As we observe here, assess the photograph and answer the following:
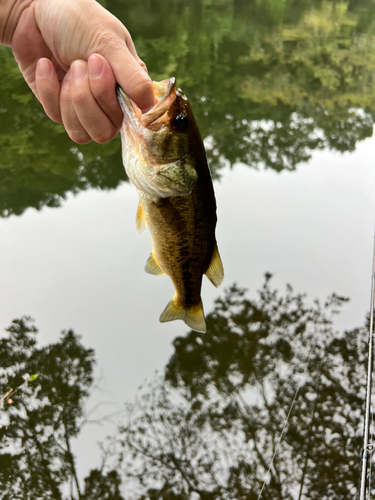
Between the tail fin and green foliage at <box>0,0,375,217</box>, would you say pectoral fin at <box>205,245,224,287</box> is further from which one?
green foliage at <box>0,0,375,217</box>

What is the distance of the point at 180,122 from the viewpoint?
130 cm

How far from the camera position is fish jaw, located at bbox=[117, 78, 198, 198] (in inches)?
51.1

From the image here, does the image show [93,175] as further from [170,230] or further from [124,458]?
[170,230]

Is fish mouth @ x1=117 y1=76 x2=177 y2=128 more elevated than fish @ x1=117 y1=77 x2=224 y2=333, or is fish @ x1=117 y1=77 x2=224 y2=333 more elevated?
fish mouth @ x1=117 y1=76 x2=177 y2=128

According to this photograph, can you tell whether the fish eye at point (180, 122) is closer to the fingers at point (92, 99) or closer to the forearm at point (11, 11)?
the fingers at point (92, 99)

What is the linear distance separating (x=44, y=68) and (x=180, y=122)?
534 mm

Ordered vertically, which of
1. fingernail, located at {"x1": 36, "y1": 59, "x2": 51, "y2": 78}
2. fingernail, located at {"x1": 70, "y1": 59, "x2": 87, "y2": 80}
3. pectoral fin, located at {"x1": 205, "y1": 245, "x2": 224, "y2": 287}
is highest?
fingernail, located at {"x1": 36, "y1": 59, "x2": 51, "y2": 78}

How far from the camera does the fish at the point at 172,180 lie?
1.30 metres

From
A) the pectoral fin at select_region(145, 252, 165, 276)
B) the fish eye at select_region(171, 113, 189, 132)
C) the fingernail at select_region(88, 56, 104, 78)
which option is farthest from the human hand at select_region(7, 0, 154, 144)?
the pectoral fin at select_region(145, 252, 165, 276)

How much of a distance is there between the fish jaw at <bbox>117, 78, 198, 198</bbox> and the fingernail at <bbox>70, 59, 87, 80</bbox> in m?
0.14

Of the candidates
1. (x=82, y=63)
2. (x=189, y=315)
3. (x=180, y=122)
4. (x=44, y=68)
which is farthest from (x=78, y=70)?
(x=189, y=315)

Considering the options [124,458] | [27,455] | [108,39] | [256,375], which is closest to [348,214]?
[256,375]

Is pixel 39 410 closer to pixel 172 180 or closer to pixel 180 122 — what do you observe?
pixel 172 180

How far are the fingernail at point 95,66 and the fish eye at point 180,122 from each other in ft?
0.93
